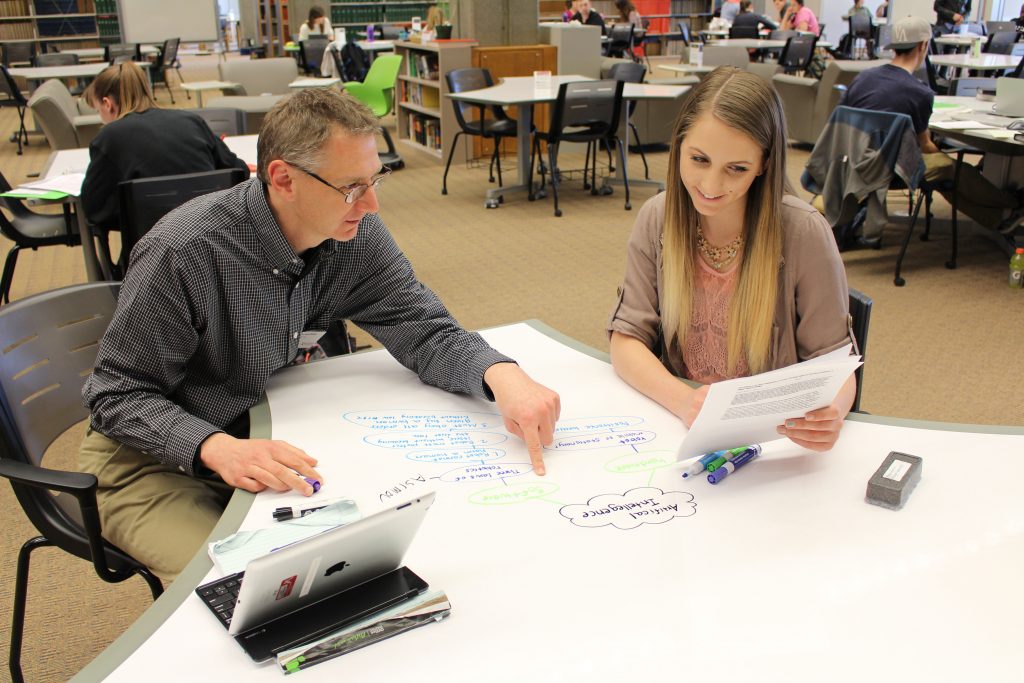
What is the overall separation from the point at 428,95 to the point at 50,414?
672cm

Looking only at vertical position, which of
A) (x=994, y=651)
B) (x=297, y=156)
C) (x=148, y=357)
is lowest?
(x=994, y=651)

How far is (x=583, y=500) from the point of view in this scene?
1322mm

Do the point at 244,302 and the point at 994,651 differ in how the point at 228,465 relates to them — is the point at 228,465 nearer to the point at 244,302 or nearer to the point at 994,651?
the point at 244,302

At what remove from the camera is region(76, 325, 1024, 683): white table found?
100cm

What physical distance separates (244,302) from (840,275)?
1.11 m

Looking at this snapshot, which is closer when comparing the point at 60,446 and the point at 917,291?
the point at 60,446

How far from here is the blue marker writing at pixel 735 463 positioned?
1357mm

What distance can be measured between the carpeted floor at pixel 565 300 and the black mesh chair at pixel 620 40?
227 inches

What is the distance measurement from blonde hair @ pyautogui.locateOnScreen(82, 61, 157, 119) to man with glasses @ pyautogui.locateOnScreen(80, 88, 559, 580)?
222 cm

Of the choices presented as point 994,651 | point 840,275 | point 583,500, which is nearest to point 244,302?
point 583,500

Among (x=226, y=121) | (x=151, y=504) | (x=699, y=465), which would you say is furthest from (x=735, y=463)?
(x=226, y=121)

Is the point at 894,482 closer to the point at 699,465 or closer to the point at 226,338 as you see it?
the point at 699,465

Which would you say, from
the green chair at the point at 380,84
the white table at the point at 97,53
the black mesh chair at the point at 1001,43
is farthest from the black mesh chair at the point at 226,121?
the black mesh chair at the point at 1001,43

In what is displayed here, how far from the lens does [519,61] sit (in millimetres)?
7750
